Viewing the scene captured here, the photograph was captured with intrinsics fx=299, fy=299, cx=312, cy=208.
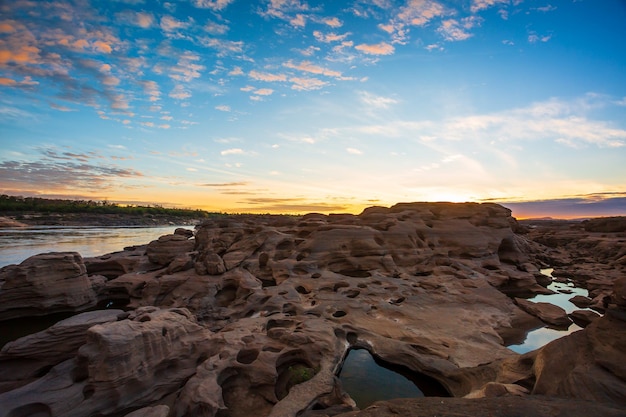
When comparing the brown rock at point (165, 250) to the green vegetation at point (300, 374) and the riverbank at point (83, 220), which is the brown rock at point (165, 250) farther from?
the riverbank at point (83, 220)

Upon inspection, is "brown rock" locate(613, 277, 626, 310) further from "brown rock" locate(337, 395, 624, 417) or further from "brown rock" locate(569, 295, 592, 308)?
"brown rock" locate(569, 295, 592, 308)

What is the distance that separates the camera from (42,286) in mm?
13516

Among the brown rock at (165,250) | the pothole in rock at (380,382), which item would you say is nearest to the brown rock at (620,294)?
the pothole in rock at (380,382)

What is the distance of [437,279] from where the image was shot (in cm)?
1634

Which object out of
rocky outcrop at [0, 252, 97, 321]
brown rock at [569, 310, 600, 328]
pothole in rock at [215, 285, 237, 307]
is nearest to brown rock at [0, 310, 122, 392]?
pothole in rock at [215, 285, 237, 307]

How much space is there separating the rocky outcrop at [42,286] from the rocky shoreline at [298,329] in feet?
0.19

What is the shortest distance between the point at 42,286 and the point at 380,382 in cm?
1514

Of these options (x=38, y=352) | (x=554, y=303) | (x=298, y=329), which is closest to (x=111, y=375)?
(x=38, y=352)

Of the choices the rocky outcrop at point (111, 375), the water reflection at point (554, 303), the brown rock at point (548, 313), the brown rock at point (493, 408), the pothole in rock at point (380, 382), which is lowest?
the water reflection at point (554, 303)

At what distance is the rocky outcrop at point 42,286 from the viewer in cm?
1329

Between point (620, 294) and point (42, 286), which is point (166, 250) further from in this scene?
Answer: point (620, 294)

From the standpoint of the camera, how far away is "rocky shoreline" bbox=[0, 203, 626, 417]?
17.8 ft

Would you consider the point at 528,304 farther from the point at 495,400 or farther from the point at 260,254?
the point at 260,254

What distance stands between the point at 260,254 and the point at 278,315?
7.84m
